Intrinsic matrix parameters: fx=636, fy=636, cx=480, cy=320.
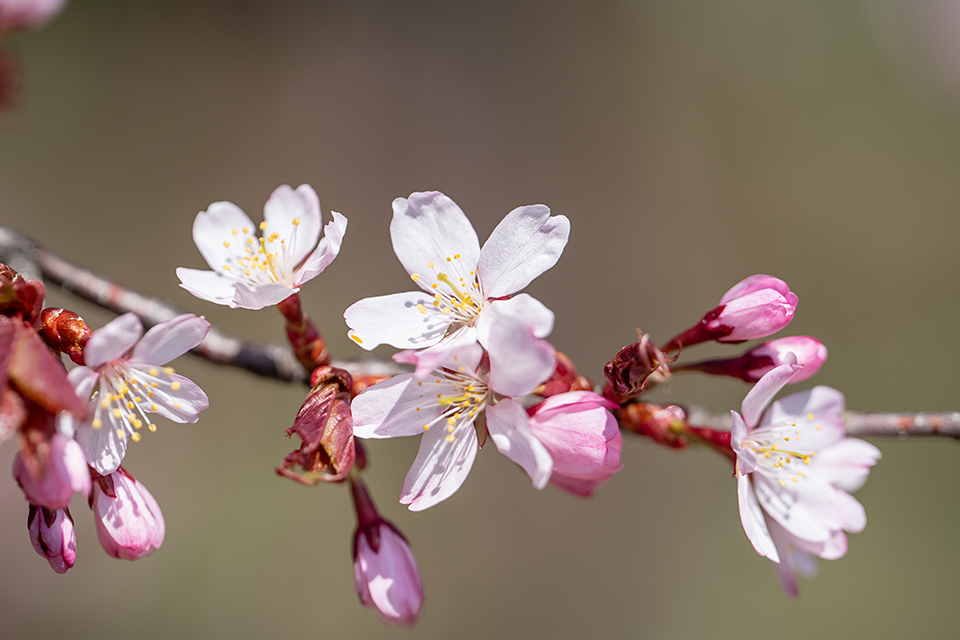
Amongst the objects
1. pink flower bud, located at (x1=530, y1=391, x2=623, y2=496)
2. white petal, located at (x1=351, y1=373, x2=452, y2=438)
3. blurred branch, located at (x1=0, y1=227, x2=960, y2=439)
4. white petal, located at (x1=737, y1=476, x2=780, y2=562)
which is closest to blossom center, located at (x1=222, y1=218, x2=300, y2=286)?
blurred branch, located at (x1=0, y1=227, x2=960, y2=439)

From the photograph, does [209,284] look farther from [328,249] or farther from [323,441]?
[323,441]

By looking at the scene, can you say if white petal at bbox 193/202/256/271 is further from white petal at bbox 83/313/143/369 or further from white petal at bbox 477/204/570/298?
white petal at bbox 477/204/570/298

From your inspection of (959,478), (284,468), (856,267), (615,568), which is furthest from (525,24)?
(284,468)

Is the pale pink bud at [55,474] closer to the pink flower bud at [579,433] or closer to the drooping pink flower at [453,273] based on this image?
the drooping pink flower at [453,273]

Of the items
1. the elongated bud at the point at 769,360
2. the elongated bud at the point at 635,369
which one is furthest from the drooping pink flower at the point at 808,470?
the elongated bud at the point at 635,369

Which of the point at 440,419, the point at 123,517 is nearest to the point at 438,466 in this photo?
the point at 440,419
